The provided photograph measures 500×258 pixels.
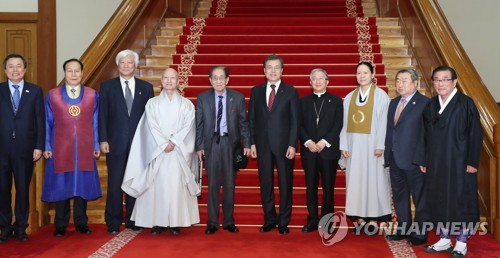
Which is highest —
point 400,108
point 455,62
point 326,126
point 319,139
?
point 455,62

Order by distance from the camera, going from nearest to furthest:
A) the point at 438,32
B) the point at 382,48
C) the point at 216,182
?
the point at 216,182 < the point at 438,32 < the point at 382,48

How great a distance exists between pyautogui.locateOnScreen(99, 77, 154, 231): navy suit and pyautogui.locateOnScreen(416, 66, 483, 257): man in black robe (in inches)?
98.2

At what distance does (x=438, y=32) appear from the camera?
6223 millimetres

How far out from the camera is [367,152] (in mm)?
5043

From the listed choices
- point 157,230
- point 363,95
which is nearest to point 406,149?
point 363,95

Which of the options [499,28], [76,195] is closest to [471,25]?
[499,28]

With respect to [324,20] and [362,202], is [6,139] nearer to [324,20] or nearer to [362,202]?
[362,202]

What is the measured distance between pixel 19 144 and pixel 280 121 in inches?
84.4

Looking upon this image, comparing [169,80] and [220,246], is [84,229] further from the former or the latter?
[169,80]

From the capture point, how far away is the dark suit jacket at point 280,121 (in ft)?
16.9

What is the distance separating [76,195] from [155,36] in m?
3.62

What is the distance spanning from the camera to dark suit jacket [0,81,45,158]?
4.91 meters

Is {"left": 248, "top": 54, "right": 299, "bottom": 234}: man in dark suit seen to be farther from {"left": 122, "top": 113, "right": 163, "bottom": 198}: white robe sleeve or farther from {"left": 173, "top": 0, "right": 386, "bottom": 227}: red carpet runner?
{"left": 122, "top": 113, "right": 163, "bottom": 198}: white robe sleeve

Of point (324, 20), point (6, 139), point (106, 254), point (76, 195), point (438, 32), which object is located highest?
point (324, 20)
